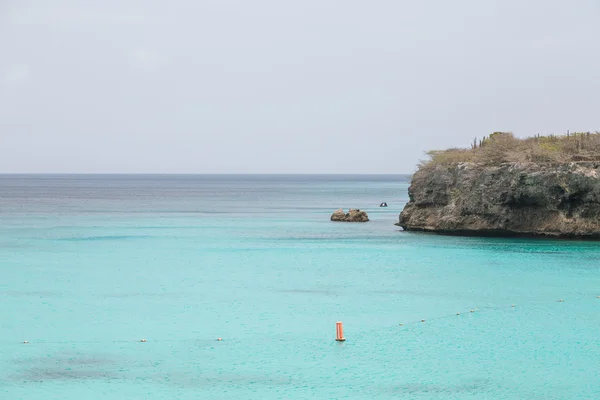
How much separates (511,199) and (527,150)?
4603 mm

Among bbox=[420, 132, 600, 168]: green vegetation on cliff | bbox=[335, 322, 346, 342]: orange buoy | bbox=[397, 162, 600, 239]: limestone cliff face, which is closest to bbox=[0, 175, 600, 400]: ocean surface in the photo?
bbox=[335, 322, 346, 342]: orange buoy

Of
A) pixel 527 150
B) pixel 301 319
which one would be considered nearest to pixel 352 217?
pixel 527 150

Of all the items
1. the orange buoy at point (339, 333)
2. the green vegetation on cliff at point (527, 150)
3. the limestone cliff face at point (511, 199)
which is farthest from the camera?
the green vegetation on cliff at point (527, 150)

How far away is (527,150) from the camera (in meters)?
60.2

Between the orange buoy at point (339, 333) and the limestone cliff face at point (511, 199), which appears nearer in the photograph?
the orange buoy at point (339, 333)

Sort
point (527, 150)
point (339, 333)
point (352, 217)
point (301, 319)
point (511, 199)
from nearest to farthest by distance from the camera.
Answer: point (339, 333) < point (301, 319) < point (511, 199) < point (527, 150) < point (352, 217)

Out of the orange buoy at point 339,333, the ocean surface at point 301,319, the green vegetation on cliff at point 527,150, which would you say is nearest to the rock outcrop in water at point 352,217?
the green vegetation on cliff at point 527,150

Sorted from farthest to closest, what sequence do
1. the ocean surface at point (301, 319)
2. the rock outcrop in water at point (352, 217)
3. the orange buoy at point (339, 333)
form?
the rock outcrop in water at point (352, 217) < the orange buoy at point (339, 333) < the ocean surface at point (301, 319)

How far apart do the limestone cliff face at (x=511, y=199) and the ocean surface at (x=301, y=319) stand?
6.11 feet

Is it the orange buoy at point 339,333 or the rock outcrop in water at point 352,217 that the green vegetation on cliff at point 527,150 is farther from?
the orange buoy at point 339,333

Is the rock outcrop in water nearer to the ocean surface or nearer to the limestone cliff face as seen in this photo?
the limestone cliff face

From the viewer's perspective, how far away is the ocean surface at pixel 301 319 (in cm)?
2309

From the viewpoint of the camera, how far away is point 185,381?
75.5 feet

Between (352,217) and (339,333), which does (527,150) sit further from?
(339,333)
